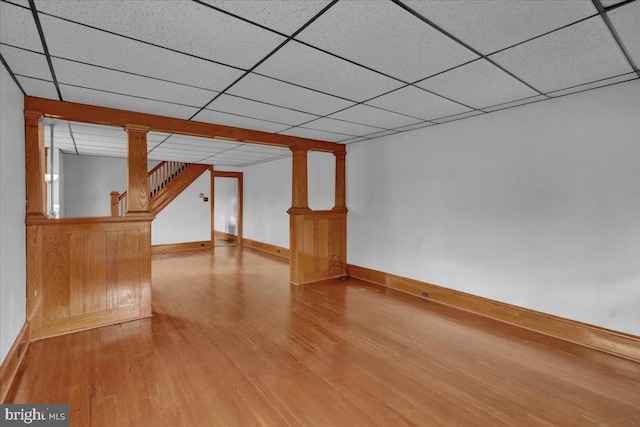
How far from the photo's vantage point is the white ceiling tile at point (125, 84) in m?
2.39

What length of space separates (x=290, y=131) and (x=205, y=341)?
9.81 feet

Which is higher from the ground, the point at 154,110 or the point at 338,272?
the point at 154,110

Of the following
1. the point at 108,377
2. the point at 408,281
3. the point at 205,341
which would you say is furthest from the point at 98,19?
the point at 408,281

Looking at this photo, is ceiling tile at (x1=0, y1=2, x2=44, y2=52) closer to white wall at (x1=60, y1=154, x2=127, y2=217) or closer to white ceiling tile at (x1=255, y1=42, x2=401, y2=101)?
white ceiling tile at (x1=255, y1=42, x2=401, y2=101)

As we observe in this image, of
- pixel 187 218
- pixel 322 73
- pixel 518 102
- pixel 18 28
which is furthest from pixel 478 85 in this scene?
pixel 187 218

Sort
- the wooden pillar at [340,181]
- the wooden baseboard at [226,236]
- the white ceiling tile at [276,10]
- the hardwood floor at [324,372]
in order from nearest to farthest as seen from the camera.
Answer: the white ceiling tile at [276,10]
the hardwood floor at [324,372]
the wooden pillar at [340,181]
the wooden baseboard at [226,236]

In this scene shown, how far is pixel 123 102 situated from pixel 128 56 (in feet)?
4.06

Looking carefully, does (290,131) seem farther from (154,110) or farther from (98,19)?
(98,19)

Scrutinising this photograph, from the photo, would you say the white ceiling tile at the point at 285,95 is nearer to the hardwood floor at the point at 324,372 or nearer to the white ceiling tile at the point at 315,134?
the white ceiling tile at the point at 315,134

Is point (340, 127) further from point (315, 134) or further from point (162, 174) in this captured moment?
point (162, 174)

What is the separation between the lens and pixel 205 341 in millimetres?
3006

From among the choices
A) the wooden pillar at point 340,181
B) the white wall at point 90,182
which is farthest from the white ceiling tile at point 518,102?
the white wall at point 90,182

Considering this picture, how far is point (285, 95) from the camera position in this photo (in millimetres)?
2963

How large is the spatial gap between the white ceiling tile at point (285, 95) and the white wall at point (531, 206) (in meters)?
1.79
